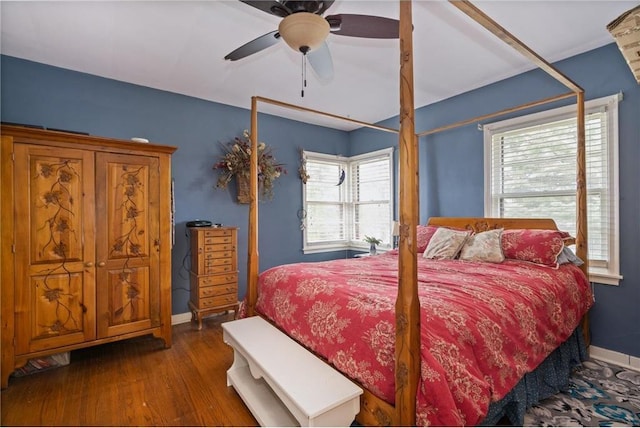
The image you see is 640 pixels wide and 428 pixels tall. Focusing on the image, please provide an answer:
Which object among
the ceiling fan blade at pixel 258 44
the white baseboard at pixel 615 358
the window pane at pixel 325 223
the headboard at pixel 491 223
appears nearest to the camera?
the ceiling fan blade at pixel 258 44

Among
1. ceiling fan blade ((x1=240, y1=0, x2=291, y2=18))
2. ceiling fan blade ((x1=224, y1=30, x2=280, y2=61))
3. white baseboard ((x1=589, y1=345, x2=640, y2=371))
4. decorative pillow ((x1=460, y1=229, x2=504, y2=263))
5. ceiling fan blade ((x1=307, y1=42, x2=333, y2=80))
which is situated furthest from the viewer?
decorative pillow ((x1=460, y1=229, x2=504, y2=263))

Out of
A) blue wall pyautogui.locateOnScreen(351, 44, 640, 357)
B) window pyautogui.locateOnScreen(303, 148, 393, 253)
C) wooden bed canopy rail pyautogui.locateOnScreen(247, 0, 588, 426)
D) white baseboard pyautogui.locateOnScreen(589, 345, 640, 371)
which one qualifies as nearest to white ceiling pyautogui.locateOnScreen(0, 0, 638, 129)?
blue wall pyautogui.locateOnScreen(351, 44, 640, 357)

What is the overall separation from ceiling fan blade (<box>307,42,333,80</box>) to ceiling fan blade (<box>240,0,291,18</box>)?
1.25 ft

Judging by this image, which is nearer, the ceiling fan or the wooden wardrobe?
the ceiling fan

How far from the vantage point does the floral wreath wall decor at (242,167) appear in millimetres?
3869

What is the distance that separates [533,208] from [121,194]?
3937 mm

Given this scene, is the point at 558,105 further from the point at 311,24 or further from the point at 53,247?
the point at 53,247

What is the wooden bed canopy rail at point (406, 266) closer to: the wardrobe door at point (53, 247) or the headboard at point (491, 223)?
the headboard at point (491, 223)

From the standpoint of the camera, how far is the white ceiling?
7.14 feet

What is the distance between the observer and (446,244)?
2.99m

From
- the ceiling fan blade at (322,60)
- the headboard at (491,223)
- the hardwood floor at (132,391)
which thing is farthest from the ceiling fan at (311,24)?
the hardwood floor at (132,391)

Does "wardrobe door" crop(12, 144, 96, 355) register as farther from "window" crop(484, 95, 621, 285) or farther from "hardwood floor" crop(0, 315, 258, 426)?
"window" crop(484, 95, 621, 285)

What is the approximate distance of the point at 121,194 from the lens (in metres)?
2.71

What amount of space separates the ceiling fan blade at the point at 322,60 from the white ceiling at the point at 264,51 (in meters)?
0.31
